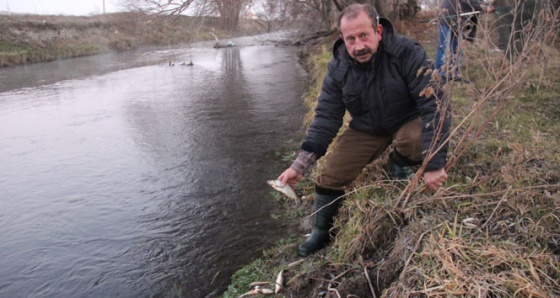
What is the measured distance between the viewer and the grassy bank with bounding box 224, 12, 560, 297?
2.08 metres

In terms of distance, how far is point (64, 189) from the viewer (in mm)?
5500

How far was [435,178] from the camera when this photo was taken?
271 cm

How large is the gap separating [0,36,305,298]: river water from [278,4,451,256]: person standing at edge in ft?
3.34

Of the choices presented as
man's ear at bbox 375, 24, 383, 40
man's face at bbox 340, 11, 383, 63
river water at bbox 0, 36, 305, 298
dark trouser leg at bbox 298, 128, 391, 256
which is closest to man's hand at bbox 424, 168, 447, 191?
dark trouser leg at bbox 298, 128, 391, 256

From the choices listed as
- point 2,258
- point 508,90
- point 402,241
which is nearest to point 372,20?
point 508,90

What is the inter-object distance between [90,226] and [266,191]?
1.96m

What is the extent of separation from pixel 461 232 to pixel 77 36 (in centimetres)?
3192

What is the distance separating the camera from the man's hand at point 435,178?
2.70m

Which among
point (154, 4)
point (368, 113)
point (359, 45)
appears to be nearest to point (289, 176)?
point (368, 113)

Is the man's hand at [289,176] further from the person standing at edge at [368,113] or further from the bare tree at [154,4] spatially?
the bare tree at [154,4]

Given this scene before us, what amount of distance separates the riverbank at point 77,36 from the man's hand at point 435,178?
12570mm

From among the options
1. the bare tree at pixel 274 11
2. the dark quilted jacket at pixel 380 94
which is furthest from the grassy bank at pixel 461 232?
the bare tree at pixel 274 11

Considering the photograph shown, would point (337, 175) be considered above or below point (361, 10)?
below

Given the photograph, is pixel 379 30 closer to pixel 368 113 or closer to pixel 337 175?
pixel 368 113
